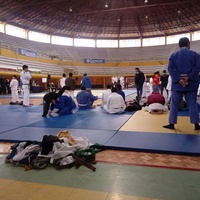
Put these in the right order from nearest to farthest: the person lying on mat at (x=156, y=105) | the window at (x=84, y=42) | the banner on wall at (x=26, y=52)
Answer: the person lying on mat at (x=156, y=105) < the banner on wall at (x=26, y=52) < the window at (x=84, y=42)

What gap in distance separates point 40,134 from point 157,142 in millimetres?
2524

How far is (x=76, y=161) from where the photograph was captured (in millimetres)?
2965

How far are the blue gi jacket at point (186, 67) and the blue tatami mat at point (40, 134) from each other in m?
1.89

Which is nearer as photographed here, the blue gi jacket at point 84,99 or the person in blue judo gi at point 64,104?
the person in blue judo gi at point 64,104

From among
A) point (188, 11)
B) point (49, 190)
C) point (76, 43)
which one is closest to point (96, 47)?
point (76, 43)

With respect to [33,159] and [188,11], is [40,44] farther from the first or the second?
[33,159]

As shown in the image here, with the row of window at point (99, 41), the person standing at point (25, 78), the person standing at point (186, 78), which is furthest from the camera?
the row of window at point (99, 41)

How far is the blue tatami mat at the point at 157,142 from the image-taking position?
11.2 ft

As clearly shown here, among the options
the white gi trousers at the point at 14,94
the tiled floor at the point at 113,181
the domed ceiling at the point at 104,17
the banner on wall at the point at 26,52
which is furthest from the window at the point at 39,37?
the tiled floor at the point at 113,181

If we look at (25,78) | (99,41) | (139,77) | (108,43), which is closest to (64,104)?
(25,78)

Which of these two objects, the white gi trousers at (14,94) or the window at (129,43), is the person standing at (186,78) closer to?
the white gi trousers at (14,94)

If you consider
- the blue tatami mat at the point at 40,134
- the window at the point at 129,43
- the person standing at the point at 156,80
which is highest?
the window at the point at 129,43

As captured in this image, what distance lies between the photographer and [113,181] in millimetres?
2479

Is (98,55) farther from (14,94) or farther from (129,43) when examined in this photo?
(14,94)
